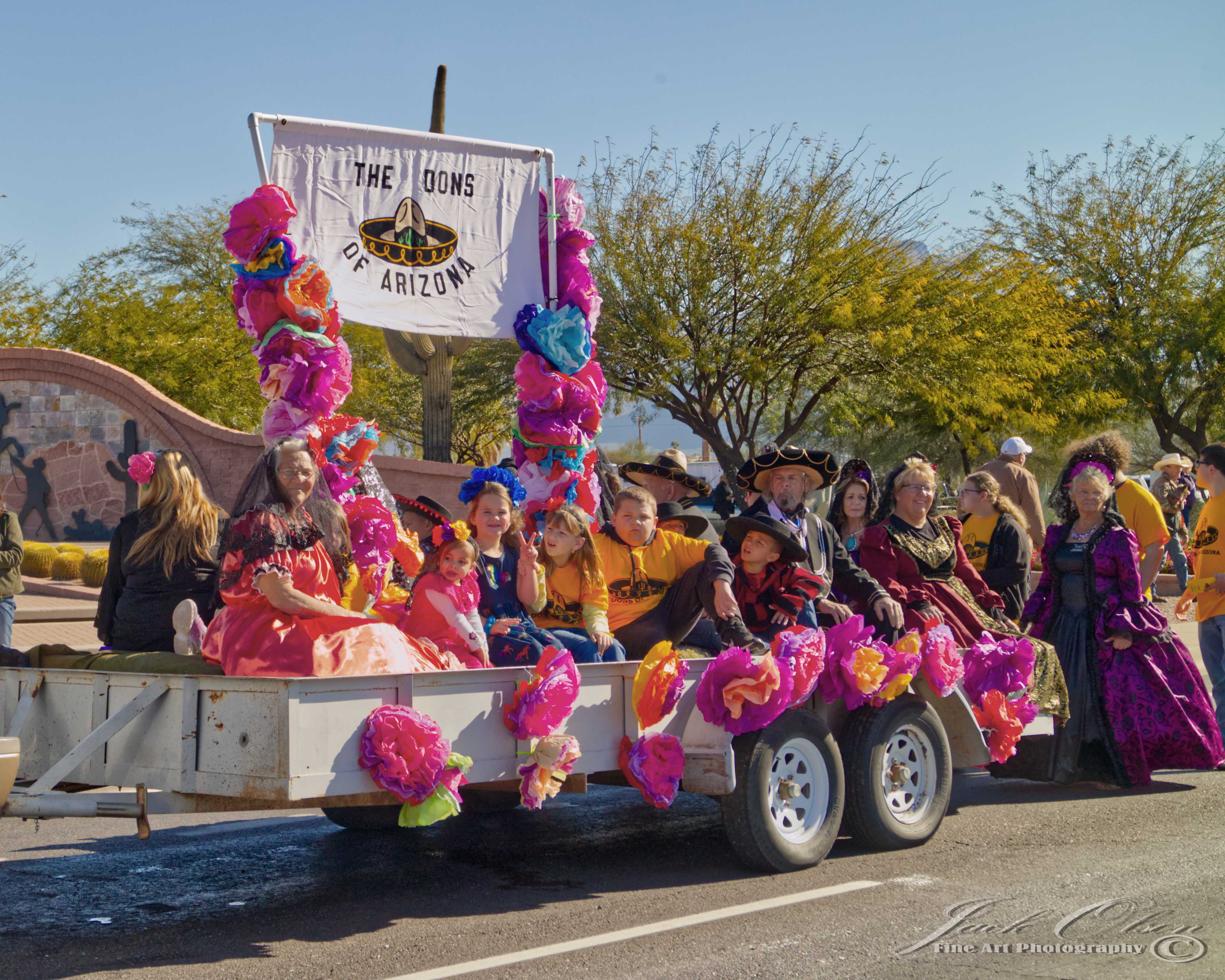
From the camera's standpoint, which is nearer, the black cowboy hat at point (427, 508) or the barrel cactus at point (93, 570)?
the black cowboy hat at point (427, 508)

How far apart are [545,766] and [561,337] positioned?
4.12 metres

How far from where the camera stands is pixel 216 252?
36.2m

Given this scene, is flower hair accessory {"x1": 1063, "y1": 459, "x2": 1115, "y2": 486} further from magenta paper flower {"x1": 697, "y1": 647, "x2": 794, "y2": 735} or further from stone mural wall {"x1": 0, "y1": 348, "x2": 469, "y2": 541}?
stone mural wall {"x1": 0, "y1": 348, "x2": 469, "y2": 541}

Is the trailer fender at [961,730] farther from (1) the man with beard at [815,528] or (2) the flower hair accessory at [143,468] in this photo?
(2) the flower hair accessory at [143,468]

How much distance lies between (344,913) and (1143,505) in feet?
19.3

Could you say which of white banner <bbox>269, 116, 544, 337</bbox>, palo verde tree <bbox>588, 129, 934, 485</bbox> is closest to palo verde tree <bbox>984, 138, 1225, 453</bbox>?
palo verde tree <bbox>588, 129, 934, 485</bbox>

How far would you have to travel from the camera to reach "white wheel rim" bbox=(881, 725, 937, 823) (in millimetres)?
6281

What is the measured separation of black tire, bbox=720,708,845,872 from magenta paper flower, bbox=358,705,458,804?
5.28 ft

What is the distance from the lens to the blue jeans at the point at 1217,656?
8.26m

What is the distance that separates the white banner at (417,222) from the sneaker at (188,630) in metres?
2.56

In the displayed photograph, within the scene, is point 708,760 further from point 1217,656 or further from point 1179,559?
point 1179,559

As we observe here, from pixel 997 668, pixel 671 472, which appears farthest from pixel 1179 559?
pixel 671 472

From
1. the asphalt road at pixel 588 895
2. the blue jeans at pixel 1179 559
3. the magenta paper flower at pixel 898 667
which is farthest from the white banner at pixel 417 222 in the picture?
the blue jeans at pixel 1179 559

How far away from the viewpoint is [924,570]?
24.4 feet
